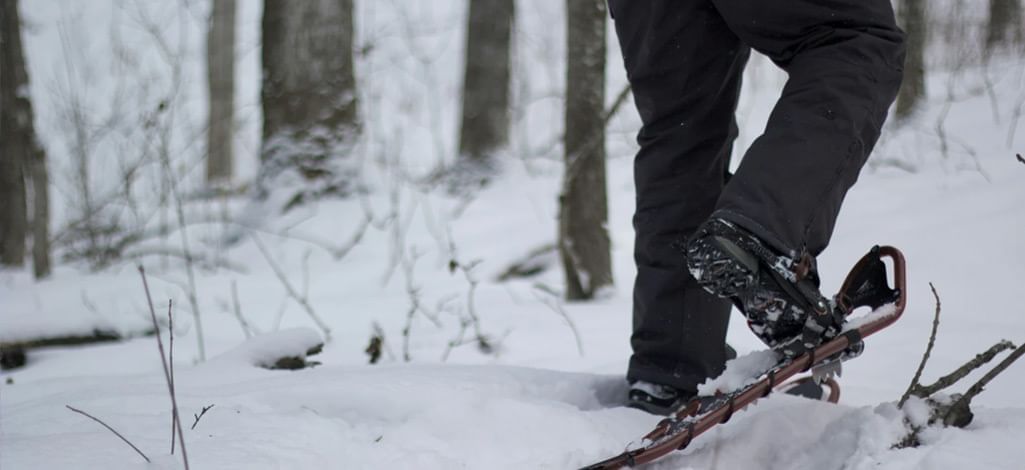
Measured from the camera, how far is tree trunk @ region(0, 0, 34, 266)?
446 centimetres

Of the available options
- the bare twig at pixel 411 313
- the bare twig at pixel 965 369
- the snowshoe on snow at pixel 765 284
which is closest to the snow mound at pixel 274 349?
the bare twig at pixel 411 313

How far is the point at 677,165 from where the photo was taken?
5.06 ft

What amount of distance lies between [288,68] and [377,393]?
11.8 feet

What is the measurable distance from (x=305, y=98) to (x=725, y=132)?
3.54 m

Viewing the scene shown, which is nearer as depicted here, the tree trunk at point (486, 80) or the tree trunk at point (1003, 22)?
the tree trunk at point (486, 80)

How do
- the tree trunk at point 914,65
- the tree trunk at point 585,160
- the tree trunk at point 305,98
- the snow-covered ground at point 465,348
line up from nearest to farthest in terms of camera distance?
1. the snow-covered ground at point 465,348
2. the tree trunk at point 585,160
3. the tree trunk at point 305,98
4. the tree trunk at point 914,65

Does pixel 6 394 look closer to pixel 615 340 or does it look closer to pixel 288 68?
pixel 615 340

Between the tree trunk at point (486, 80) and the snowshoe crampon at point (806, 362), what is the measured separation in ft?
18.7

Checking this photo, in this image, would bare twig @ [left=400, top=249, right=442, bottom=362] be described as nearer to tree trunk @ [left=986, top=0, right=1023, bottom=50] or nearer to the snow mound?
the snow mound

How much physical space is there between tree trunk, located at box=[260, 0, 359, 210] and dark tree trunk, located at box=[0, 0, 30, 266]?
4.66ft

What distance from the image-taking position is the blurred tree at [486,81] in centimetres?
689

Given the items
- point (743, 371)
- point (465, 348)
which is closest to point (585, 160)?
point (465, 348)

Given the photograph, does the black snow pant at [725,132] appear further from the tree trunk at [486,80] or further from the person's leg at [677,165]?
the tree trunk at [486,80]

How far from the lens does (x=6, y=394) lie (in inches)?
69.1
